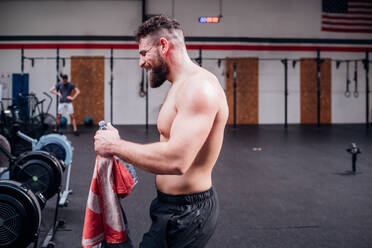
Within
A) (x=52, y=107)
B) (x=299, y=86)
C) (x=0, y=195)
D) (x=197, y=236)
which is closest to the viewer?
(x=197, y=236)

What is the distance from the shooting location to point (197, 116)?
0.96 m

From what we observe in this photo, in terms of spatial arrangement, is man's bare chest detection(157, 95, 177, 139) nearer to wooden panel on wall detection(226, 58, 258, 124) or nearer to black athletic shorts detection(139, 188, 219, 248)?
black athletic shorts detection(139, 188, 219, 248)

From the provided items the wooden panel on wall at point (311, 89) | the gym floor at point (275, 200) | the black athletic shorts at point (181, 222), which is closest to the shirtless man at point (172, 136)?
the black athletic shorts at point (181, 222)

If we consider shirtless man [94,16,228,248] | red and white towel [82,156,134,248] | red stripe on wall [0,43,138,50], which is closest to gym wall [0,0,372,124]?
red stripe on wall [0,43,138,50]

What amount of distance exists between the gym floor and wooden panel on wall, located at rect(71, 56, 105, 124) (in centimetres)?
462

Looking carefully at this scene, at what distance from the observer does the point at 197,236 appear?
1098 millimetres

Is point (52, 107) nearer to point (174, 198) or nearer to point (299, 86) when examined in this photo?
point (299, 86)

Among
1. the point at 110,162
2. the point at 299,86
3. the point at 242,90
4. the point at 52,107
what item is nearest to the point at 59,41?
the point at 52,107

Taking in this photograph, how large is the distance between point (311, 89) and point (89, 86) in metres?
7.27

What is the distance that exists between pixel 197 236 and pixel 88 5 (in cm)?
1050

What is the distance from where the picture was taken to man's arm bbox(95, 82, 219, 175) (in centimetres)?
94

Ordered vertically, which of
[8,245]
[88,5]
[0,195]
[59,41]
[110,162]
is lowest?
[8,245]

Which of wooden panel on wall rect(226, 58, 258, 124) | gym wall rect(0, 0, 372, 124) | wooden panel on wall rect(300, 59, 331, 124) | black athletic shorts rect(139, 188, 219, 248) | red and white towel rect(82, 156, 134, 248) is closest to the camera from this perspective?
black athletic shorts rect(139, 188, 219, 248)

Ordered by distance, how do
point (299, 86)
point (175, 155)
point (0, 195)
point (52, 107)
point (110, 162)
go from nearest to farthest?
point (175, 155) → point (110, 162) → point (0, 195) → point (52, 107) → point (299, 86)
